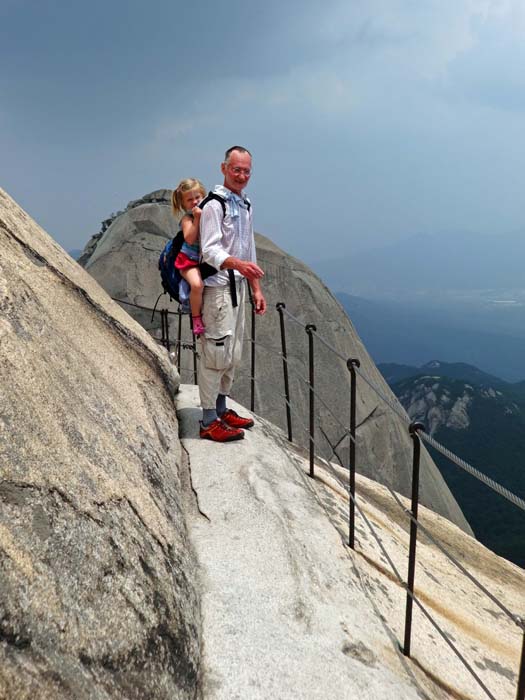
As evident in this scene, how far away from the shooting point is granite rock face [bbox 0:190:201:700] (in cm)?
189

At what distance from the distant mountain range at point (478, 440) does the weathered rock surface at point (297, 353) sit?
25.8 metres

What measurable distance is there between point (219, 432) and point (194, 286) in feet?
4.71

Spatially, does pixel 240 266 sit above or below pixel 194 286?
above

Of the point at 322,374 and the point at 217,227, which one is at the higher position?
the point at 217,227

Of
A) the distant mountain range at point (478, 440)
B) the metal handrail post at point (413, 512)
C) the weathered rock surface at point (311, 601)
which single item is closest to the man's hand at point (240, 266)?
the weathered rock surface at point (311, 601)

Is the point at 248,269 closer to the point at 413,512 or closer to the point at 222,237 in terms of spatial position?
the point at 222,237

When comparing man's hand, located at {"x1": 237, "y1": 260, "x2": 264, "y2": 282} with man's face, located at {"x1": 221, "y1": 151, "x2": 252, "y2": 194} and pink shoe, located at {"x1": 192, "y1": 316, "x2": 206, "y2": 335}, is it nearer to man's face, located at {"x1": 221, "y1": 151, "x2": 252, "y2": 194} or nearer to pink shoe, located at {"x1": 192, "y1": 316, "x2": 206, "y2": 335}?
pink shoe, located at {"x1": 192, "y1": 316, "x2": 206, "y2": 335}

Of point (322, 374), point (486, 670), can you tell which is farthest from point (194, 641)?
point (322, 374)

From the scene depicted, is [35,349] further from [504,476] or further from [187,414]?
[504,476]

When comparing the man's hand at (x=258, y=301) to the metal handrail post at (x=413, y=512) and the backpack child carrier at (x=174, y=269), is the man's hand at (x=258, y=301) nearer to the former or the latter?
the backpack child carrier at (x=174, y=269)

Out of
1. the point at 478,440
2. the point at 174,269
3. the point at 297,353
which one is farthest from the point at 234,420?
the point at 478,440

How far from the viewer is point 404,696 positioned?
2.83 metres

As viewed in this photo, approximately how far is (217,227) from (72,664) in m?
3.41

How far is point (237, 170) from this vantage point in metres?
4.59
